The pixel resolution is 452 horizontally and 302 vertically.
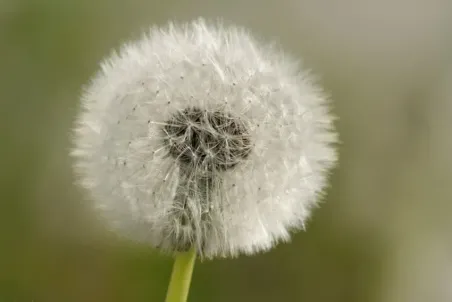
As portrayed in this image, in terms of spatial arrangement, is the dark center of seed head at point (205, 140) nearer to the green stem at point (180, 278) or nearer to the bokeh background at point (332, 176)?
the green stem at point (180, 278)

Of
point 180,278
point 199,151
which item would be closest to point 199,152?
point 199,151

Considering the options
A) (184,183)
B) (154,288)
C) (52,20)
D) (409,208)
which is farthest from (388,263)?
(52,20)

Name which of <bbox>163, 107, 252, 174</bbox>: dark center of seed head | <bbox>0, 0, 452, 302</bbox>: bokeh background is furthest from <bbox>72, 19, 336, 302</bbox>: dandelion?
Result: <bbox>0, 0, 452, 302</bbox>: bokeh background

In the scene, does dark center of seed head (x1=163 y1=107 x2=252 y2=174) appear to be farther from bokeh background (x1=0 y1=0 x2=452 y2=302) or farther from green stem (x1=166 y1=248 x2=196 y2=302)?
bokeh background (x1=0 y1=0 x2=452 y2=302)

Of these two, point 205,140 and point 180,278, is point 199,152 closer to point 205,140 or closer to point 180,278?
point 205,140

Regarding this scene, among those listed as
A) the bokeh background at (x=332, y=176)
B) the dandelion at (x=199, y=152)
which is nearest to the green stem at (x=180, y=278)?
the dandelion at (x=199, y=152)
